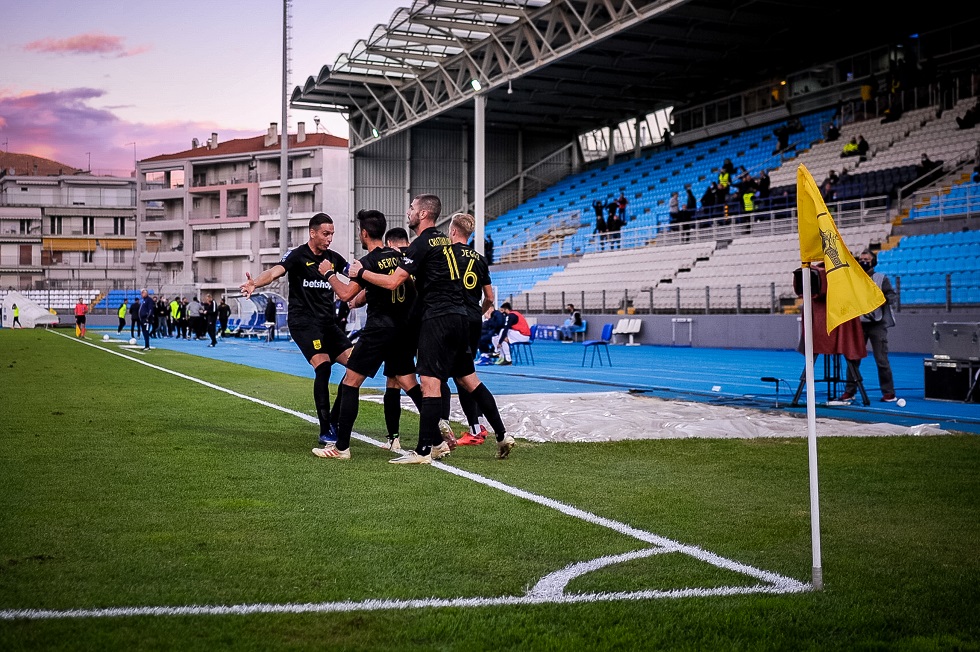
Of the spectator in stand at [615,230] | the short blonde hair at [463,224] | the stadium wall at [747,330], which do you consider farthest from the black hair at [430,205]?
the spectator in stand at [615,230]

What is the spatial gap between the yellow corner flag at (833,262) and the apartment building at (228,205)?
70.6m

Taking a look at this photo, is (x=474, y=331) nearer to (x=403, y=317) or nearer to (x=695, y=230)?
(x=403, y=317)

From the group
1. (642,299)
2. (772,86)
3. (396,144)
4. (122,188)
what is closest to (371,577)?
(642,299)

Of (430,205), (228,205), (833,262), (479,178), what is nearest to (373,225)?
(430,205)

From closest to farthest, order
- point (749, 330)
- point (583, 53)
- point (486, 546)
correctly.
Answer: point (486, 546) → point (749, 330) → point (583, 53)

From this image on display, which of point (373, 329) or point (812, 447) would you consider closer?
point (812, 447)

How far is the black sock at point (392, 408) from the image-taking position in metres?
8.38

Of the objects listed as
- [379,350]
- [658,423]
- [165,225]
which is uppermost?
[165,225]

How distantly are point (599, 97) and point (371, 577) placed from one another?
148 ft

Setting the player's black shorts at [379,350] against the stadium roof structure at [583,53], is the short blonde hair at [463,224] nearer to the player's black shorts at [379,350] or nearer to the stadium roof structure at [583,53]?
the player's black shorts at [379,350]

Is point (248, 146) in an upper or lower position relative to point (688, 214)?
upper

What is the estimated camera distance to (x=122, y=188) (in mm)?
97625

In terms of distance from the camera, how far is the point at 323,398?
29.0ft

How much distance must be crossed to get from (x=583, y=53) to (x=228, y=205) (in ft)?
169
